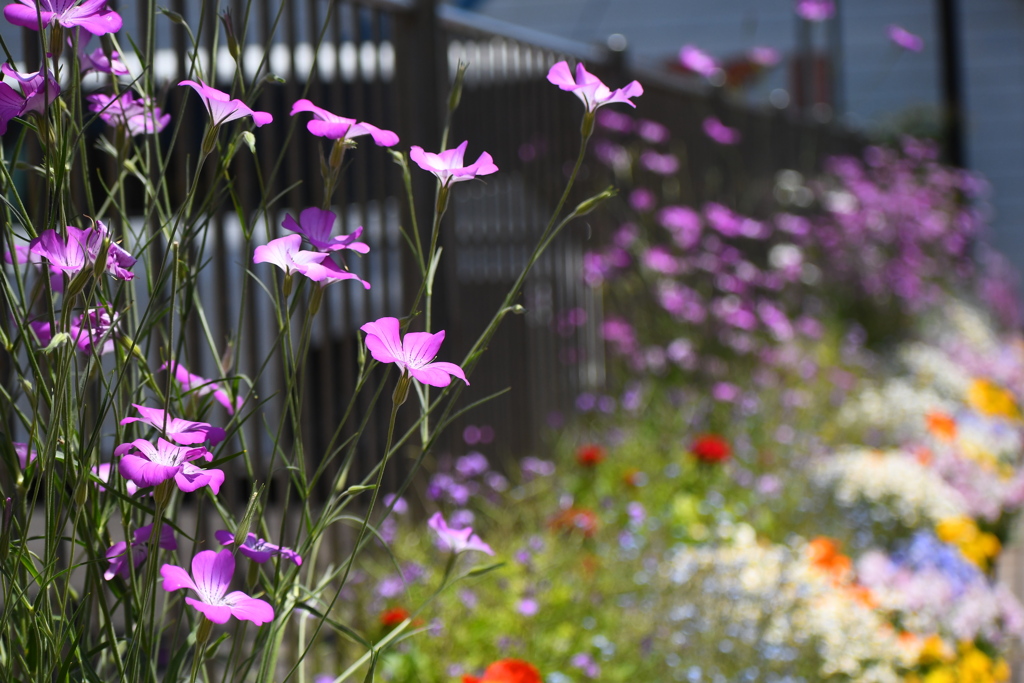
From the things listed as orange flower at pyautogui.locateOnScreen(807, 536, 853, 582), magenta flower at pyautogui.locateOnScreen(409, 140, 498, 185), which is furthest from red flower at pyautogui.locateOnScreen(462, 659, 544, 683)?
orange flower at pyautogui.locateOnScreen(807, 536, 853, 582)

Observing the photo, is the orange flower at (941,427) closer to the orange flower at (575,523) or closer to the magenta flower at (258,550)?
the orange flower at (575,523)

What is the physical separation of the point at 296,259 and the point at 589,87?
36 centimetres

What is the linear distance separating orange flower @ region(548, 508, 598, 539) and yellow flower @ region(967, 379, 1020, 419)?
3518 mm

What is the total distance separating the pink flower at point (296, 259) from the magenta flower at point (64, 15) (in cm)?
25

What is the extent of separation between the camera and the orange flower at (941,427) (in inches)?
179

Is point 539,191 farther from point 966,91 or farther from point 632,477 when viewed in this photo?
point 966,91

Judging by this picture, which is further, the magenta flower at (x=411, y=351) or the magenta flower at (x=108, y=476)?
the magenta flower at (x=108, y=476)

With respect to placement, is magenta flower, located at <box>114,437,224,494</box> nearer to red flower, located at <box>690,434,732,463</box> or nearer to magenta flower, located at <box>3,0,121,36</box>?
magenta flower, located at <box>3,0,121,36</box>

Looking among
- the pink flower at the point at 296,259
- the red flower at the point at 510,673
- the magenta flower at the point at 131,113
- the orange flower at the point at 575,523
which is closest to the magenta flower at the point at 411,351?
the pink flower at the point at 296,259

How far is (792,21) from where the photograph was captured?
11703mm

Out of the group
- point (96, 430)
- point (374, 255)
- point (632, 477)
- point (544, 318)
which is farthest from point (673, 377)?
point (96, 430)

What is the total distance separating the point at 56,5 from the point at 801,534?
3003 mm

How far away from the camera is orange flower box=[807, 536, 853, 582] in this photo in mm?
2924

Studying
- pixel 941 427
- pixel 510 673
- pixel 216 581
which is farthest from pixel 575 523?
pixel 941 427
